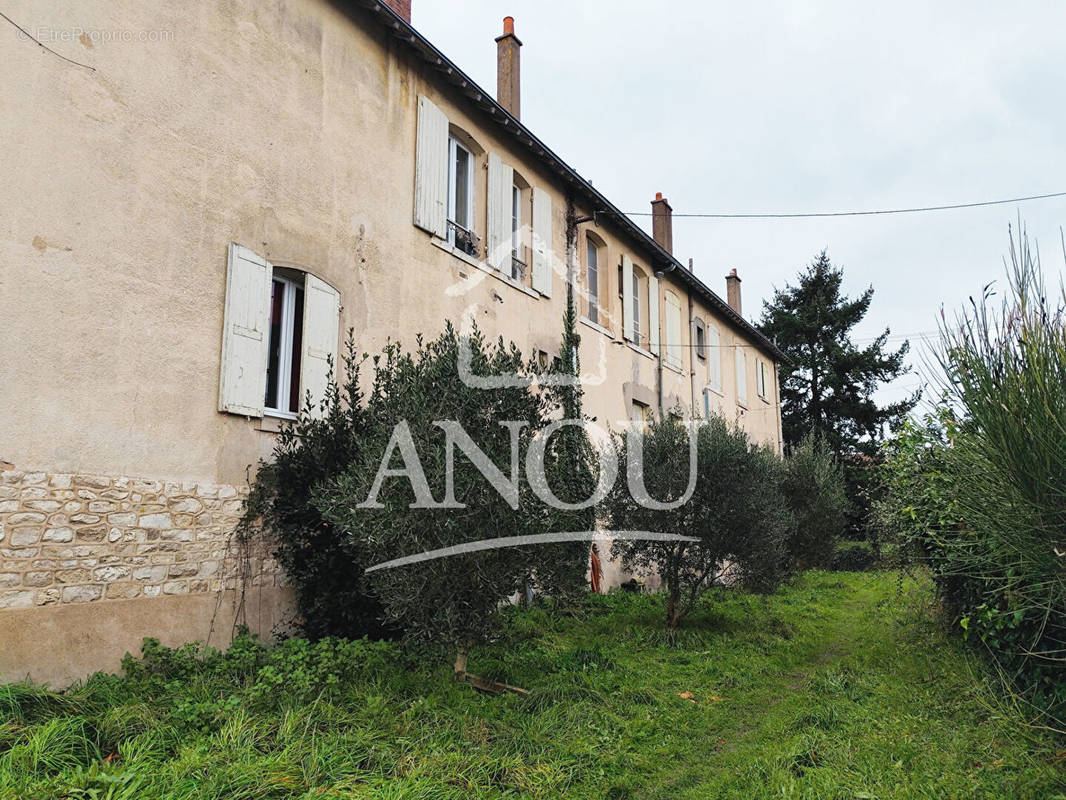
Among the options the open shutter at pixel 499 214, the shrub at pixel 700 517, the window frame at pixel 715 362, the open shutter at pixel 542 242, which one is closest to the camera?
the shrub at pixel 700 517

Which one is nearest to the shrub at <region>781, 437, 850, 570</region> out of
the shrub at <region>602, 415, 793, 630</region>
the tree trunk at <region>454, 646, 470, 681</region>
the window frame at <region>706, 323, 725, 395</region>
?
the window frame at <region>706, 323, 725, 395</region>

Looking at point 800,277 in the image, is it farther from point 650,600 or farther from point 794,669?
point 794,669

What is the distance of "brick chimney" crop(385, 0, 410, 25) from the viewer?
9219 millimetres

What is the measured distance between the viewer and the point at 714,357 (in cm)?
1930

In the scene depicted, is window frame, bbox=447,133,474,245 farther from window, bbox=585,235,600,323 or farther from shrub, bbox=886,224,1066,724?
shrub, bbox=886,224,1066,724

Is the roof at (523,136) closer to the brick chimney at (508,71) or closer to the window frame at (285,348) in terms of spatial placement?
the brick chimney at (508,71)

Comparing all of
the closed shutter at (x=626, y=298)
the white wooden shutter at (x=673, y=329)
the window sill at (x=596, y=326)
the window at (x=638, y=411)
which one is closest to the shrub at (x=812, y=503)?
the white wooden shutter at (x=673, y=329)

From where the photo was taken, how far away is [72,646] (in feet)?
Answer: 17.4

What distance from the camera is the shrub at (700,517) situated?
921 centimetres

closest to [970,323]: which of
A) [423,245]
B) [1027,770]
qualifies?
[1027,770]

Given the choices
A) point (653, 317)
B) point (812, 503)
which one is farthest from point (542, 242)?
point (812, 503)

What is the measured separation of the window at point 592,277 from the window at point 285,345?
21.4 feet

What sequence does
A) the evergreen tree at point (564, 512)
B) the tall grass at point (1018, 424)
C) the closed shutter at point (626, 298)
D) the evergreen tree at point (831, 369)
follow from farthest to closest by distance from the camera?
the evergreen tree at point (831, 369), the closed shutter at point (626, 298), the evergreen tree at point (564, 512), the tall grass at point (1018, 424)

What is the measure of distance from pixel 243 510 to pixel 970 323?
5.78 meters
